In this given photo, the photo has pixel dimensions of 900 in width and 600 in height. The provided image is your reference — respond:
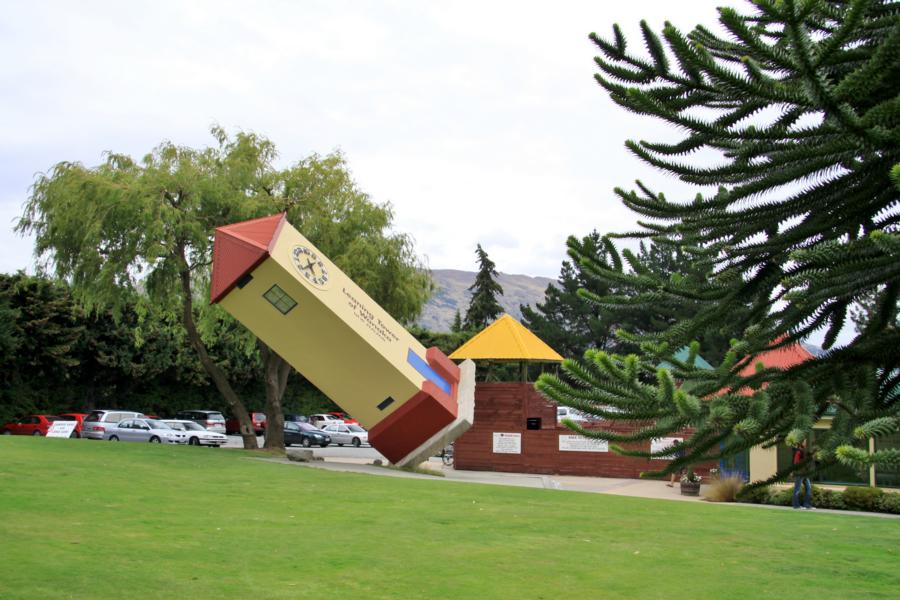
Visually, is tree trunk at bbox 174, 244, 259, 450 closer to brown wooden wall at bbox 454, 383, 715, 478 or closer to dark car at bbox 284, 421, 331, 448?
brown wooden wall at bbox 454, 383, 715, 478

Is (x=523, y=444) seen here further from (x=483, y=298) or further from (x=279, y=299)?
(x=483, y=298)

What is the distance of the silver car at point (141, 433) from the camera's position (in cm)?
3759

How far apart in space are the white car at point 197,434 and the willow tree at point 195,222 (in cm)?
682

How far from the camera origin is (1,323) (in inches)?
1442

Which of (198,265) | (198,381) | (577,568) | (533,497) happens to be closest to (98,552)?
(577,568)

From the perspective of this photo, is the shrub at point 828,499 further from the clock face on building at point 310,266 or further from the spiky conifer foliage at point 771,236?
the spiky conifer foliage at point 771,236

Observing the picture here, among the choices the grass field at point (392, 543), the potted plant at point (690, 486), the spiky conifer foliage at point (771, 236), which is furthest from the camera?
the potted plant at point (690, 486)

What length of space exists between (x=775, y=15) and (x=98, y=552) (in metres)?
10.6

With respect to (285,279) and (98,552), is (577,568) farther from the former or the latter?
(285,279)

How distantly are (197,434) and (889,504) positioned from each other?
28.5m

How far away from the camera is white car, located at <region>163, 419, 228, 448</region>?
125 feet

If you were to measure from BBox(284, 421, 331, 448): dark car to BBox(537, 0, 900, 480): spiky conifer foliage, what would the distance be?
4131 cm

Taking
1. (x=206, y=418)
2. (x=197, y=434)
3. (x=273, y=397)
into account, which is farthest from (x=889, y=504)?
(x=206, y=418)

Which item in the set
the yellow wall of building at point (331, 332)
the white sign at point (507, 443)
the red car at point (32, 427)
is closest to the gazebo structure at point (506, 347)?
the white sign at point (507, 443)
